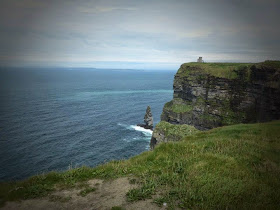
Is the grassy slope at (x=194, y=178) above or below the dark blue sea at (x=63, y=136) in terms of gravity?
above

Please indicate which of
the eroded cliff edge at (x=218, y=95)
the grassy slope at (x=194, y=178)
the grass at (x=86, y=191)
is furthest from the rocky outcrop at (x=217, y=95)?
the grass at (x=86, y=191)

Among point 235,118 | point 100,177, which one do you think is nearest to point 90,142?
point 235,118

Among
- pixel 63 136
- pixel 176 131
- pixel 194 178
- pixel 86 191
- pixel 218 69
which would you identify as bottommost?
pixel 63 136

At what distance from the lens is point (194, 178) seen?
29.5 feet

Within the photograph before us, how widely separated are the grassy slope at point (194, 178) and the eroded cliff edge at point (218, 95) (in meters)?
54.2

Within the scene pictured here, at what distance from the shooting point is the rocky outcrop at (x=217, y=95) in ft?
218

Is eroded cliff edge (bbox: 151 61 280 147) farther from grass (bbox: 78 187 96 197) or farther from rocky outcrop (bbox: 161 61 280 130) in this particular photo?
grass (bbox: 78 187 96 197)

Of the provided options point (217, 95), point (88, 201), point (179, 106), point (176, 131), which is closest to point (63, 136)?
point (176, 131)

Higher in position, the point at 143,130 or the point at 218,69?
the point at 218,69

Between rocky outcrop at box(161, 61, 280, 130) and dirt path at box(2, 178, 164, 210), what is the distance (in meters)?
61.7

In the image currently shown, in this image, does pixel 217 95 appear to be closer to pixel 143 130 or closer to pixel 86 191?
pixel 143 130

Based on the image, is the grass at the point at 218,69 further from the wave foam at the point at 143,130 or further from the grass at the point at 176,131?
the grass at the point at 176,131

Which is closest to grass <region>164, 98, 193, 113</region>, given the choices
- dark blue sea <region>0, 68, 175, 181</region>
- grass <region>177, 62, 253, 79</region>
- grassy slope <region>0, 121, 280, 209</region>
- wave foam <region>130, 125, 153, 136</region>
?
dark blue sea <region>0, 68, 175, 181</region>

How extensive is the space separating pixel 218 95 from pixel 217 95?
417 mm
